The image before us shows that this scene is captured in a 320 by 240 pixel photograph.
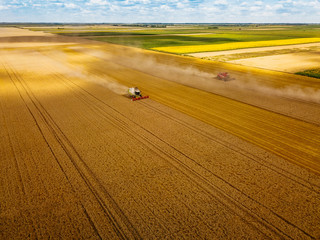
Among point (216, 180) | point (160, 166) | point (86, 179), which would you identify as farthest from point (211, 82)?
point (86, 179)

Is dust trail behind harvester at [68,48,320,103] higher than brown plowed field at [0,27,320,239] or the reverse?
higher

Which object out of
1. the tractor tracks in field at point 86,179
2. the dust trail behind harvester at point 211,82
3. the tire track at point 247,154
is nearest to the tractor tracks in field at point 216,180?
the tire track at point 247,154

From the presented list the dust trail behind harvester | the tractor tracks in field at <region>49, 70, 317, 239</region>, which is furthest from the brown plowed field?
the dust trail behind harvester

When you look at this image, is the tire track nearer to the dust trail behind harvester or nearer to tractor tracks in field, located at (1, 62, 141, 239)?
tractor tracks in field, located at (1, 62, 141, 239)

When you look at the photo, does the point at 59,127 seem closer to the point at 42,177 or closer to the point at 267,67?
the point at 42,177

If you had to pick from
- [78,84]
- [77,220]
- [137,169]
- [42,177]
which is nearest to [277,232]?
[137,169]
